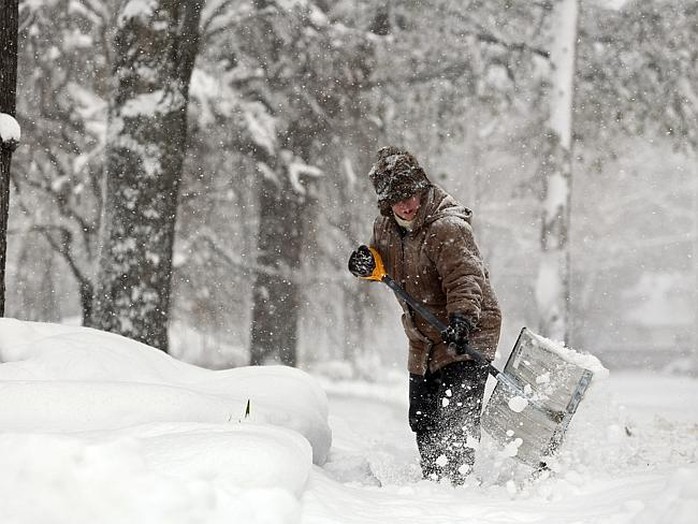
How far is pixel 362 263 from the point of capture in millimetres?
4852

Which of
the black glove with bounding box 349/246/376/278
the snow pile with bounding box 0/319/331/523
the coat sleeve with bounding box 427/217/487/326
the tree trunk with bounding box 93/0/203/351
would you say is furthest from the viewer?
the tree trunk with bounding box 93/0/203/351

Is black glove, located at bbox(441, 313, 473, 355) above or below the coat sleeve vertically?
below

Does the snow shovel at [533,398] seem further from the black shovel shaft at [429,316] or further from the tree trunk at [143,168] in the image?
the tree trunk at [143,168]

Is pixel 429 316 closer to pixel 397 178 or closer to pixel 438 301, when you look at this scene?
pixel 438 301

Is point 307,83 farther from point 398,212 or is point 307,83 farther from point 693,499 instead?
point 693,499

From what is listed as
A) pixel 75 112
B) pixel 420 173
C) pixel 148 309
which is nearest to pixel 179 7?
pixel 148 309

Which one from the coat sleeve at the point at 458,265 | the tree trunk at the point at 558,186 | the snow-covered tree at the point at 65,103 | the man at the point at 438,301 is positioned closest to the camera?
the coat sleeve at the point at 458,265

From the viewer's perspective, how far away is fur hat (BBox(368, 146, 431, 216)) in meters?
4.59

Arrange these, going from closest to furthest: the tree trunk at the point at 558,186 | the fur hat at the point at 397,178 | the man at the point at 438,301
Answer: the man at the point at 438,301 → the fur hat at the point at 397,178 → the tree trunk at the point at 558,186

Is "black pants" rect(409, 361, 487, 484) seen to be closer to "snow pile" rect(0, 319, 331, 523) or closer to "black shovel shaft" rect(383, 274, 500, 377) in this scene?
"black shovel shaft" rect(383, 274, 500, 377)

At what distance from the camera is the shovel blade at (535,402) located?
4234mm

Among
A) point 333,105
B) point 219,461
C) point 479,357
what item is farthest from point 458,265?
point 333,105

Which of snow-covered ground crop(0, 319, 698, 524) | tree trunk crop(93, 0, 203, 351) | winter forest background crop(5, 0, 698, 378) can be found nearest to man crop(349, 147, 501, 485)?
snow-covered ground crop(0, 319, 698, 524)

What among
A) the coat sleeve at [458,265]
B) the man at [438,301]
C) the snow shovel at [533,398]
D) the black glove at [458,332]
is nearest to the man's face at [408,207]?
the man at [438,301]
